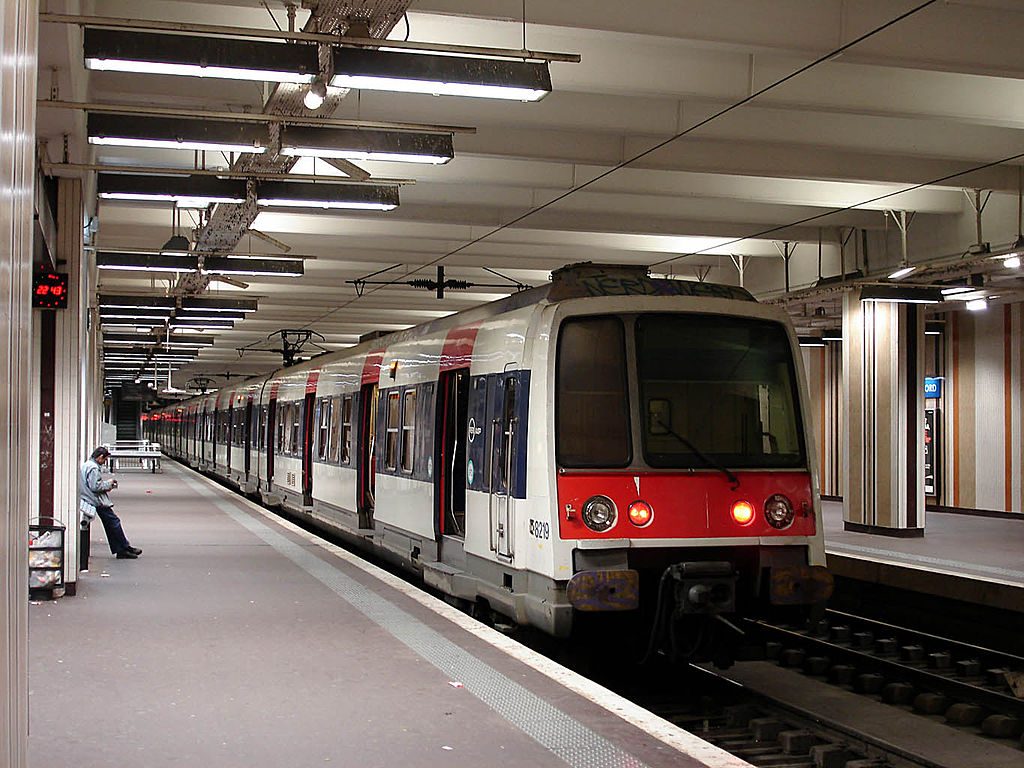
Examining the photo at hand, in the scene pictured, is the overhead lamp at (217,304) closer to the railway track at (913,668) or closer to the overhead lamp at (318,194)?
the overhead lamp at (318,194)

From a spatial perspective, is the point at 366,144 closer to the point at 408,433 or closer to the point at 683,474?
the point at 683,474

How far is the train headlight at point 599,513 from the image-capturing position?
29.2ft

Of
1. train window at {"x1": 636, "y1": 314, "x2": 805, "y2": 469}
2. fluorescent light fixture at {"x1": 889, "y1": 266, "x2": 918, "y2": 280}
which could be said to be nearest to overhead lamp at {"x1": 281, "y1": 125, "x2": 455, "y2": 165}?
train window at {"x1": 636, "y1": 314, "x2": 805, "y2": 469}

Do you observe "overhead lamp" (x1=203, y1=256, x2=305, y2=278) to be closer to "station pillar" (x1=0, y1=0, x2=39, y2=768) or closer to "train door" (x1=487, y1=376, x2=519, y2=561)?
"train door" (x1=487, y1=376, x2=519, y2=561)

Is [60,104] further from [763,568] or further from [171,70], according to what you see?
[763,568]

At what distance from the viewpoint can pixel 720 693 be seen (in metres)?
10.0

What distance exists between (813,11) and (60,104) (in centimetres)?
602

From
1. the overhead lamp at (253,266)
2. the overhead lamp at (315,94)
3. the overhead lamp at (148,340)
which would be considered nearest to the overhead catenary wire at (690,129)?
the overhead lamp at (253,266)

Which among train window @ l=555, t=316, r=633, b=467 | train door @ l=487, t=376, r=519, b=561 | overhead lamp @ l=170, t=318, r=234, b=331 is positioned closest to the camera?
train window @ l=555, t=316, r=633, b=467

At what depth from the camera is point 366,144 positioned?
33.9 ft

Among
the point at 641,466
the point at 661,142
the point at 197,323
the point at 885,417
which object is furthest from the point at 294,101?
the point at 197,323

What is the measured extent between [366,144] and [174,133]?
1545 millimetres

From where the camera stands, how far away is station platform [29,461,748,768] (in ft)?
19.5

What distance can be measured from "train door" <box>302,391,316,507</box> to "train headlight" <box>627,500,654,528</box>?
12.2m
